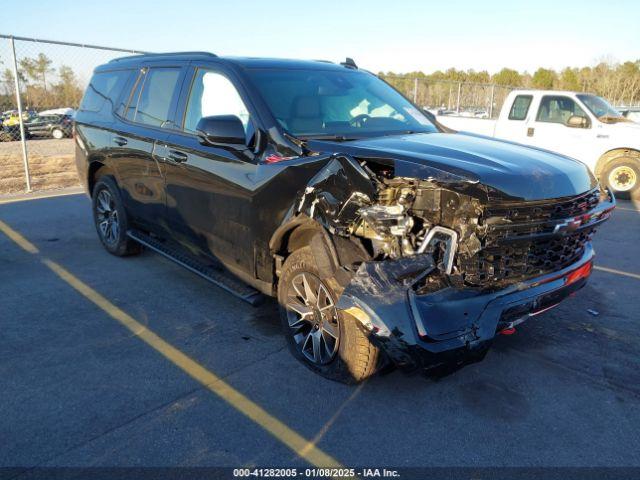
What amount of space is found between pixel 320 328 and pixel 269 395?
1.75 ft

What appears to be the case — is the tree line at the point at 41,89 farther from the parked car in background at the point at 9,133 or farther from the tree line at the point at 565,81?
the tree line at the point at 565,81

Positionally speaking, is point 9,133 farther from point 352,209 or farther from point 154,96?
point 352,209

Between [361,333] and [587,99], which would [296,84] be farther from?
[587,99]

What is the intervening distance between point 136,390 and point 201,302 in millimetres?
1511

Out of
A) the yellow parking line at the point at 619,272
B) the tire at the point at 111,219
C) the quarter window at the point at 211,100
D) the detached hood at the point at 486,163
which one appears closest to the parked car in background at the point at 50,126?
the tire at the point at 111,219

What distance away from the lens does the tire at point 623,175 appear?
1016cm

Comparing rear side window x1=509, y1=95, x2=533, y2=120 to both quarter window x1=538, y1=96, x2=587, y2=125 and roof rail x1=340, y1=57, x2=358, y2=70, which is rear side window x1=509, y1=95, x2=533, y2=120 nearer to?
quarter window x1=538, y1=96, x2=587, y2=125

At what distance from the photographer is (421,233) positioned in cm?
308

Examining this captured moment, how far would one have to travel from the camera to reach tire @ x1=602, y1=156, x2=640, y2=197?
33.3 ft

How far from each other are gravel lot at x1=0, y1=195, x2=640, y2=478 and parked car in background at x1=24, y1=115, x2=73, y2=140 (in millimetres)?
27170

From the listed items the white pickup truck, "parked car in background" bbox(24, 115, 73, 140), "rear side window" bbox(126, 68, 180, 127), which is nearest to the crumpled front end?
"rear side window" bbox(126, 68, 180, 127)

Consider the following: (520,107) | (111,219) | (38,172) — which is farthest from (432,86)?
(111,219)

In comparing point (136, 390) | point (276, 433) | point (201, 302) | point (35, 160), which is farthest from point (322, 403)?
point (35, 160)

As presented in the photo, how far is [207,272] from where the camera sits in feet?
15.0
